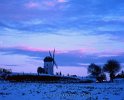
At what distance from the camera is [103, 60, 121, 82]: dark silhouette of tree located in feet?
449

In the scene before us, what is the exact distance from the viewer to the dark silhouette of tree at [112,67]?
449 ft

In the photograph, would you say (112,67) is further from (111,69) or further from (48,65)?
(48,65)

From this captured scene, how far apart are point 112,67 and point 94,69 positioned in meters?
20.3

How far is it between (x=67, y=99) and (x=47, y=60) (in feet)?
365

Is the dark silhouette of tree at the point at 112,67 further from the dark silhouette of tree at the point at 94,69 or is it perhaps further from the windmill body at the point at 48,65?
the windmill body at the point at 48,65

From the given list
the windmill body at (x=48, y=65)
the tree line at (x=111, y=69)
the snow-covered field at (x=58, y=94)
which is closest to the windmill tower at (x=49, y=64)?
the windmill body at (x=48, y=65)

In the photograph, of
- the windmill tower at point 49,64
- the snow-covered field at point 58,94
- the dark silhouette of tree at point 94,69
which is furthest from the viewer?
the dark silhouette of tree at point 94,69

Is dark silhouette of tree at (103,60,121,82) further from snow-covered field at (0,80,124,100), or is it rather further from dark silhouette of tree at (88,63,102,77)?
snow-covered field at (0,80,124,100)

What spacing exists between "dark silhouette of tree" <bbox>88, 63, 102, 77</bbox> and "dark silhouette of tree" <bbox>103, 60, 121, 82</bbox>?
1289cm

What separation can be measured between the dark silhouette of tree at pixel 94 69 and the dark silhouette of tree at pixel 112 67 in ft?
42.3

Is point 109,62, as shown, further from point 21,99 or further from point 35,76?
point 21,99

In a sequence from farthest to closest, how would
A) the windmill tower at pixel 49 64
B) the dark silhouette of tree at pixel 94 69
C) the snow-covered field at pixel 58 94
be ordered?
the dark silhouette of tree at pixel 94 69, the windmill tower at pixel 49 64, the snow-covered field at pixel 58 94

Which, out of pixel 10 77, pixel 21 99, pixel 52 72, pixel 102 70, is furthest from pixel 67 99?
pixel 102 70

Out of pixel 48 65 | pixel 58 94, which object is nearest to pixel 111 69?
pixel 48 65
